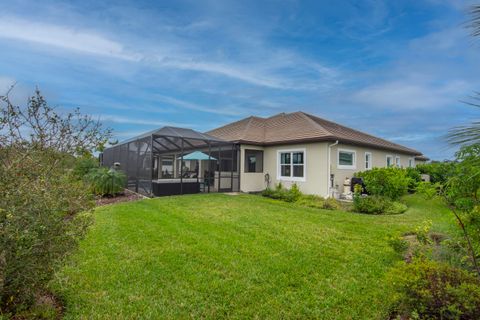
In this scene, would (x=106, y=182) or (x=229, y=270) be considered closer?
(x=229, y=270)

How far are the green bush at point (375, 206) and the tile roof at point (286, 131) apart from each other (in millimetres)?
3402

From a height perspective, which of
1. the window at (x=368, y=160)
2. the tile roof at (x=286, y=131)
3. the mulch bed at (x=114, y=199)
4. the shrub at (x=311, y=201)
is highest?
the tile roof at (x=286, y=131)

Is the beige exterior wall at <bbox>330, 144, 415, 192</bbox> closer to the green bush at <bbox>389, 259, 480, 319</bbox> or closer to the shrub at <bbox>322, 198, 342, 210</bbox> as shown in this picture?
the shrub at <bbox>322, 198, 342, 210</bbox>

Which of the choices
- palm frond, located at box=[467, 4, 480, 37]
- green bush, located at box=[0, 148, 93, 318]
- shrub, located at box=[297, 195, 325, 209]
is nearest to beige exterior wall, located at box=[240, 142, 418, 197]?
shrub, located at box=[297, 195, 325, 209]

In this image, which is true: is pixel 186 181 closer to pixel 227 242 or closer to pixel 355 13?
pixel 227 242

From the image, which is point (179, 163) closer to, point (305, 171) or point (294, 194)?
point (294, 194)

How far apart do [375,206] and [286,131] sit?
7185 millimetres

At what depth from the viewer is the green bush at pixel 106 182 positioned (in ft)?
40.4

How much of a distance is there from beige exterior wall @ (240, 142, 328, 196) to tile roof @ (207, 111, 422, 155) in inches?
19.1

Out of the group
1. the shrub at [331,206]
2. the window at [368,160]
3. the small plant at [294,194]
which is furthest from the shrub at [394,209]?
Result: the window at [368,160]

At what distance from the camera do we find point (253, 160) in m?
15.5

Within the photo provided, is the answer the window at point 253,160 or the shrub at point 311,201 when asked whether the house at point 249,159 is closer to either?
the window at point 253,160

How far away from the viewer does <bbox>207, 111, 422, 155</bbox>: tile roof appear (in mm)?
13266

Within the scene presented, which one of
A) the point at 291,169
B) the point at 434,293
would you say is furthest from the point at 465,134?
the point at 291,169
